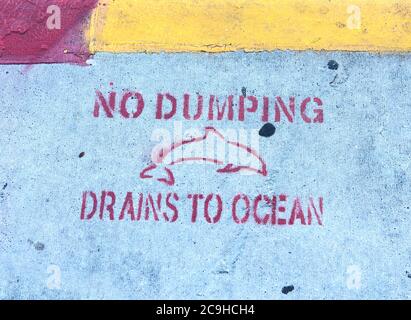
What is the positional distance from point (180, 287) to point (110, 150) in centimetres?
71

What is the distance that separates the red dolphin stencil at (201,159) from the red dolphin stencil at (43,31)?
623 mm

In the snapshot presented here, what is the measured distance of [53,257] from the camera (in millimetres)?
2738

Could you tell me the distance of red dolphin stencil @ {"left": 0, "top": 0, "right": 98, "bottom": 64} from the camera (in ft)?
9.66

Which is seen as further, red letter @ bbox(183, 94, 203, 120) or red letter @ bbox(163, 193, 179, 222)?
red letter @ bbox(183, 94, 203, 120)

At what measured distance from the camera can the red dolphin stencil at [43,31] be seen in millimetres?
2945

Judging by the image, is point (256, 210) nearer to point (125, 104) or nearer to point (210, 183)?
point (210, 183)

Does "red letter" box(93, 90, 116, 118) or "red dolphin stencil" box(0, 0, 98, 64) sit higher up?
"red dolphin stencil" box(0, 0, 98, 64)

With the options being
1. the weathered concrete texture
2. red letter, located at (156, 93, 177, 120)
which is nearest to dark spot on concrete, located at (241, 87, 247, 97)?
the weathered concrete texture

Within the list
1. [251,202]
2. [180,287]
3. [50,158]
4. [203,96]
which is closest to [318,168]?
[251,202]

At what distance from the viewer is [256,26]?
293cm

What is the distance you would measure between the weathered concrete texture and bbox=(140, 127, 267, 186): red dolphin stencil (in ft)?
0.14

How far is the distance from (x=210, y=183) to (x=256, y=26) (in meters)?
0.80

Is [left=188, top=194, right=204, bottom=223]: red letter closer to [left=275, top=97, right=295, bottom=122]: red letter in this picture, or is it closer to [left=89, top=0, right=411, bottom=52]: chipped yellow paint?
[left=275, top=97, right=295, bottom=122]: red letter
